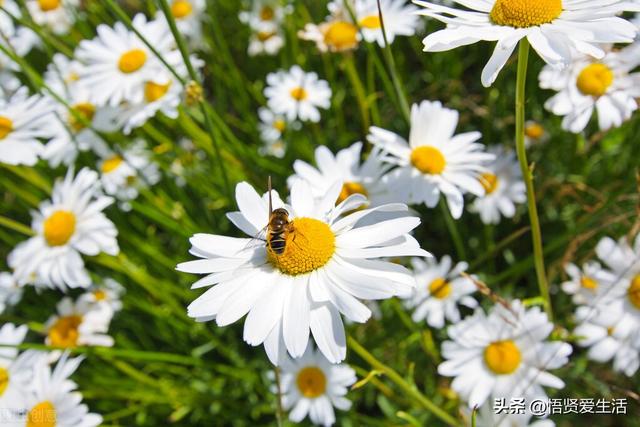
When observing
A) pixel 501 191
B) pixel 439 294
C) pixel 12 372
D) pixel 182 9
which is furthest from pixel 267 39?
pixel 12 372

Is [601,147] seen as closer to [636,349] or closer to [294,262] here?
[636,349]

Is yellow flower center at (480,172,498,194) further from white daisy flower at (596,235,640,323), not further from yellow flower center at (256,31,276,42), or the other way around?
yellow flower center at (256,31,276,42)

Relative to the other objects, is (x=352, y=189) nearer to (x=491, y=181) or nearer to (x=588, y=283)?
(x=491, y=181)

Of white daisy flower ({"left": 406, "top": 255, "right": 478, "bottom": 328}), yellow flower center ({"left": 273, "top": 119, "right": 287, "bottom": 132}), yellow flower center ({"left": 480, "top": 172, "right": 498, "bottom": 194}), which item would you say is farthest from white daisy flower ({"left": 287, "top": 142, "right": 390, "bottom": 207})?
yellow flower center ({"left": 273, "top": 119, "right": 287, "bottom": 132})

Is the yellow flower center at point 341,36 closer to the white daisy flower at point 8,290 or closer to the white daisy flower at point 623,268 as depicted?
the white daisy flower at point 623,268

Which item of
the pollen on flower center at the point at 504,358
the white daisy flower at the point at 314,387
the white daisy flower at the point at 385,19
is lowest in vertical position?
the white daisy flower at the point at 314,387

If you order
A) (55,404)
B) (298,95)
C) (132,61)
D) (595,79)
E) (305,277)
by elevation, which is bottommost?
(55,404)

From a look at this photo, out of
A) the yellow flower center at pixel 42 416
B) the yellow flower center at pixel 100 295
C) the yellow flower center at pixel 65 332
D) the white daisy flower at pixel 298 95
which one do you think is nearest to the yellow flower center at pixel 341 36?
the white daisy flower at pixel 298 95
